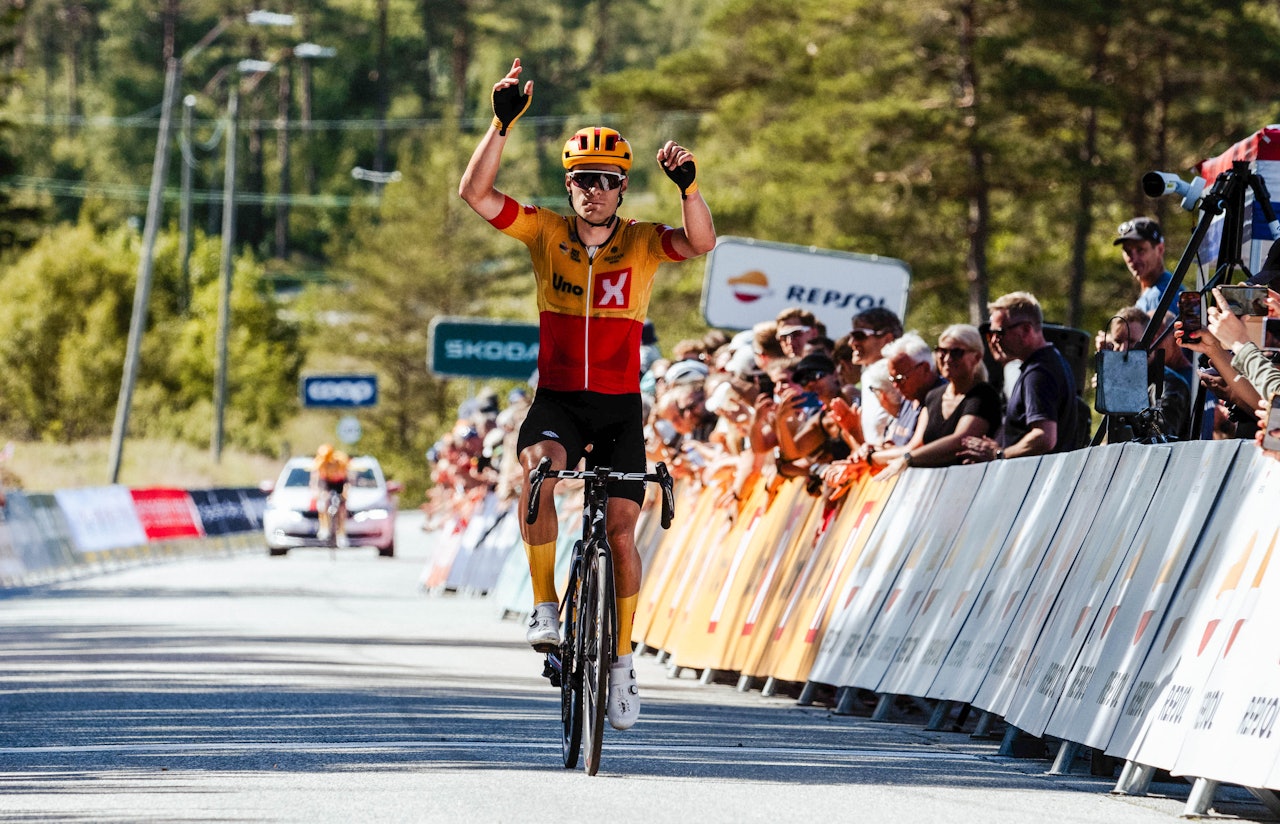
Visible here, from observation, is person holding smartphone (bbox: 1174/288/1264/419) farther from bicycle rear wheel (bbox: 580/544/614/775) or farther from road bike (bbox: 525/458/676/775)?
bicycle rear wheel (bbox: 580/544/614/775)

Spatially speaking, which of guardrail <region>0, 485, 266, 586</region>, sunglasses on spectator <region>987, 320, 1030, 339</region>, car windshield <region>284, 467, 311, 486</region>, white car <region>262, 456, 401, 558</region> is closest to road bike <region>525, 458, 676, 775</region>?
sunglasses on spectator <region>987, 320, 1030, 339</region>

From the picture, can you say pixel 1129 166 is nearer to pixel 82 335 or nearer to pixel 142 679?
pixel 142 679

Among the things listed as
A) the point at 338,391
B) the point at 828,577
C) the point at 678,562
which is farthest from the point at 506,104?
the point at 338,391

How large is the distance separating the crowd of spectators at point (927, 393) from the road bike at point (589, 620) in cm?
211

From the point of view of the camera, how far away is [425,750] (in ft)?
31.2

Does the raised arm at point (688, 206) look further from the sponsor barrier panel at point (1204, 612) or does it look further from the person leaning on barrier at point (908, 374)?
the person leaning on barrier at point (908, 374)

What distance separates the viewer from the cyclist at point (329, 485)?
42531 millimetres

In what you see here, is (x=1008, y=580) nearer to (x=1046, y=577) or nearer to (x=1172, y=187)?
(x=1046, y=577)

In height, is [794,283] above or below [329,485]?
above

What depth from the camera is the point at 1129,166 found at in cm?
4309

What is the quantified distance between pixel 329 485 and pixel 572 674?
34.2 meters

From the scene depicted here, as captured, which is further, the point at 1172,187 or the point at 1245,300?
the point at 1172,187

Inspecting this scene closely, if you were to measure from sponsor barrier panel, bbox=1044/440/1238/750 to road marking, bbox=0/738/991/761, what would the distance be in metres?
0.99

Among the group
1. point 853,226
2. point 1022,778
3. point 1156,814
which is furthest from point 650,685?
point 853,226
